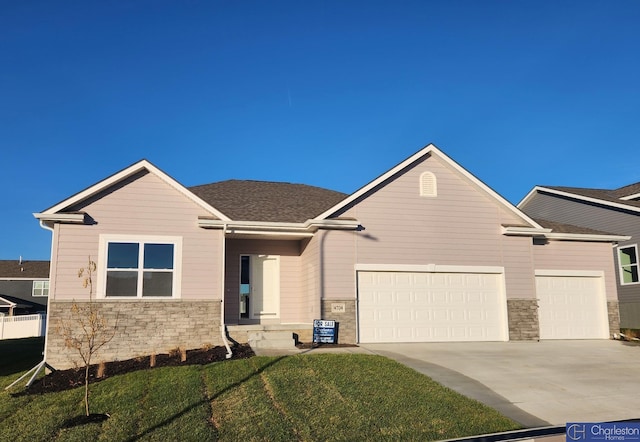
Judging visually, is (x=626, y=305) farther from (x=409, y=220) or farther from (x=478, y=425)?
(x=478, y=425)

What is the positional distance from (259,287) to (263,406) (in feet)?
29.0

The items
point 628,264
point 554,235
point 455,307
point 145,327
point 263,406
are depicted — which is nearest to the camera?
point 263,406

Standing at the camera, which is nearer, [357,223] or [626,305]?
[357,223]

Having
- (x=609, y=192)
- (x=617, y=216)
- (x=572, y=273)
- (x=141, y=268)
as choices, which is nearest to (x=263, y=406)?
(x=141, y=268)

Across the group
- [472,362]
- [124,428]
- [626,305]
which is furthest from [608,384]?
A: [626,305]

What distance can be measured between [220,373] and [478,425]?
5.33 meters

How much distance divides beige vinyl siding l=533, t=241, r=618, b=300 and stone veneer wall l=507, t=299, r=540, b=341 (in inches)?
59.2

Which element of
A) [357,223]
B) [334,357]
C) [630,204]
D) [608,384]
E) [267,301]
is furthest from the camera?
[630,204]

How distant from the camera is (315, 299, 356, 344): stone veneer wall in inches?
601

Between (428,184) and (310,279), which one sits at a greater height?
(428,184)

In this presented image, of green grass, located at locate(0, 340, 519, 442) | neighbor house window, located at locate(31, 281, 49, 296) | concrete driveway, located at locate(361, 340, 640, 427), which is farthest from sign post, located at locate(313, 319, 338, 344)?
neighbor house window, located at locate(31, 281, 49, 296)

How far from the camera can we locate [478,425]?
7793 mm

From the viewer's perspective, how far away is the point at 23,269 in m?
48.2

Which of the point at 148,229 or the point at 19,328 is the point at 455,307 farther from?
the point at 19,328
